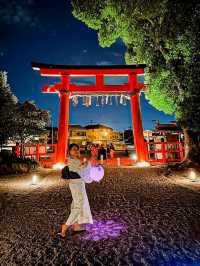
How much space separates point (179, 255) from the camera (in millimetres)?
3184

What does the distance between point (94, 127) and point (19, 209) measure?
53538mm

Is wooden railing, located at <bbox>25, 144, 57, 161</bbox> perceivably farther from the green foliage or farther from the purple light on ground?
the purple light on ground

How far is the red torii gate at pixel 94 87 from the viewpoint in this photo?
621 inches

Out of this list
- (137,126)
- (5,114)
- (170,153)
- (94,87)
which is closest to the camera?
(5,114)

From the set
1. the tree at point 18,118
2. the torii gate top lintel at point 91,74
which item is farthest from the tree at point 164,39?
the tree at point 18,118

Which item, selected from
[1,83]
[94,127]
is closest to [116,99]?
[1,83]

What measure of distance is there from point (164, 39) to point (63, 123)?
8621mm

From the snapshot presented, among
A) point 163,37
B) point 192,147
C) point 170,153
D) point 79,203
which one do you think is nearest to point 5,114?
point 163,37

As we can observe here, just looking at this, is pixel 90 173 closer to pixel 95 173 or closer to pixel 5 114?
pixel 95 173

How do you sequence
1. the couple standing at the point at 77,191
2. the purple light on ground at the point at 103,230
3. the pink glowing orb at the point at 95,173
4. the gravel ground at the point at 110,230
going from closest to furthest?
the gravel ground at the point at 110,230
the purple light on ground at the point at 103,230
the couple standing at the point at 77,191
the pink glowing orb at the point at 95,173

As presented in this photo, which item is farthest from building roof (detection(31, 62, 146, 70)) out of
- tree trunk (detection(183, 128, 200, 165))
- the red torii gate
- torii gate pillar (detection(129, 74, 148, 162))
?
tree trunk (detection(183, 128, 200, 165))

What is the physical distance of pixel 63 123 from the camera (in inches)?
621

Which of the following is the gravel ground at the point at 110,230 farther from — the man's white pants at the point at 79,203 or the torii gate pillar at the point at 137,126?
the torii gate pillar at the point at 137,126

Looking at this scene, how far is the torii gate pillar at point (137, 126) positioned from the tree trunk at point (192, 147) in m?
3.41
